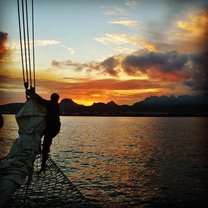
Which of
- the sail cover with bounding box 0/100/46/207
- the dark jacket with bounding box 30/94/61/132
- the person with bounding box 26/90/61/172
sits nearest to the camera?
the sail cover with bounding box 0/100/46/207

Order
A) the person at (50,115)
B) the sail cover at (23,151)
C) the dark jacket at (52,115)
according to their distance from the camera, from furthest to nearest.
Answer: the dark jacket at (52,115) → the person at (50,115) → the sail cover at (23,151)

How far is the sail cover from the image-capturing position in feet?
20.6

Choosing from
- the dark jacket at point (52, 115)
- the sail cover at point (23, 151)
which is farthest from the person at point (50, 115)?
the sail cover at point (23, 151)

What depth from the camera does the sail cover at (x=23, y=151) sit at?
6274 mm

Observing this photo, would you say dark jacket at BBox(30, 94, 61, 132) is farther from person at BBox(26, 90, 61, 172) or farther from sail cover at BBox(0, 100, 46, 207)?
sail cover at BBox(0, 100, 46, 207)

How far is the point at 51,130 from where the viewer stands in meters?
10.0

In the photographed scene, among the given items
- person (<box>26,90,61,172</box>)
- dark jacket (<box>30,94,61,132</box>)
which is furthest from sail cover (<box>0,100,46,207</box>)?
dark jacket (<box>30,94,61,132</box>)

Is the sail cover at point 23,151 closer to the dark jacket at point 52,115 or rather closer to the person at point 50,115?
the person at point 50,115

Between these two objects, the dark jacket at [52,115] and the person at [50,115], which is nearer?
the person at [50,115]

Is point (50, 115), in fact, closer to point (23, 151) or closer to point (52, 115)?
point (52, 115)

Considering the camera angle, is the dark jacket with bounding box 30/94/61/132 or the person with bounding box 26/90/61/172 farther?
the dark jacket with bounding box 30/94/61/132

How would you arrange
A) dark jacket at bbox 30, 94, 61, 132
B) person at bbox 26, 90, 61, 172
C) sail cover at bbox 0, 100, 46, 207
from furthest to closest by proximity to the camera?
dark jacket at bbox 30, 94, 61, 132
person at bbox 26, 90, 61, 172
sail cover at bbox 0, 100, 46, 207

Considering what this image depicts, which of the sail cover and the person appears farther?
the person

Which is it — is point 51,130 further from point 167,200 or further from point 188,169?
point 188,169
